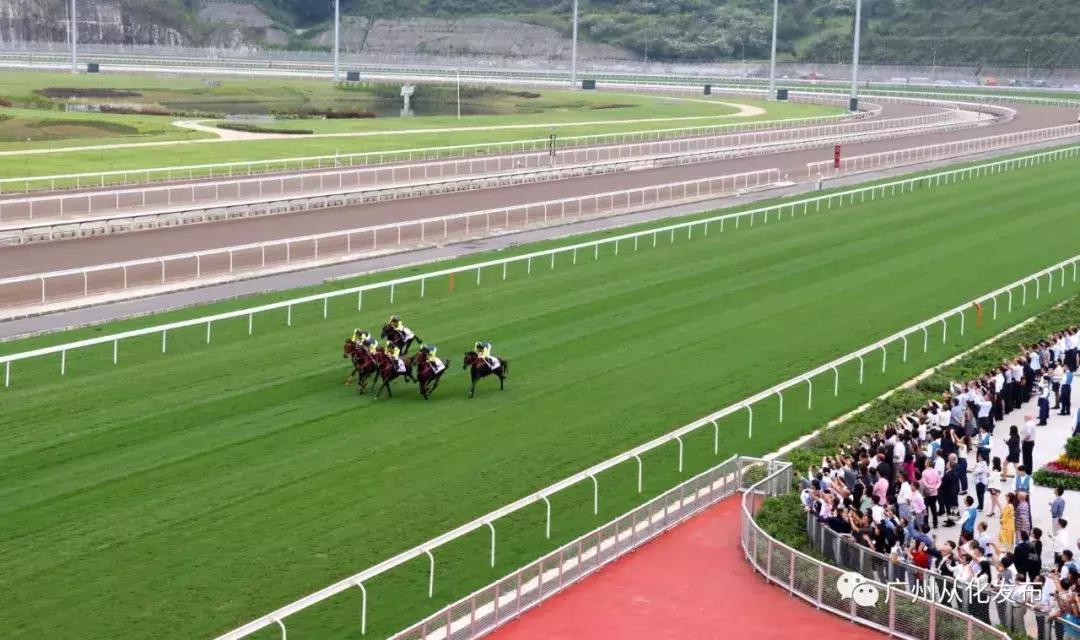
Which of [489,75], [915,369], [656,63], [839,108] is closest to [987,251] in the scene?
[915,369]

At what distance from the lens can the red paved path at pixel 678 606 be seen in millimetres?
14070

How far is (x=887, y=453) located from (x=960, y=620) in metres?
4.53

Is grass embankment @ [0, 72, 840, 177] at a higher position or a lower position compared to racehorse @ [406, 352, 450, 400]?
higher

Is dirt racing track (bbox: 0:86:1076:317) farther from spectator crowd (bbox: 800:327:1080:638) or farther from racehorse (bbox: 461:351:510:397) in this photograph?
spectator crowd (bbox: 800:327:1080:638)

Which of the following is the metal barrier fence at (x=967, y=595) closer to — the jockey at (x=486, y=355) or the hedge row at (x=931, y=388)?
the hedge row at (x=931, y=388)

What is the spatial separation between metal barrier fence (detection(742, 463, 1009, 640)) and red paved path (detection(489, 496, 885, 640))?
106 millimetres

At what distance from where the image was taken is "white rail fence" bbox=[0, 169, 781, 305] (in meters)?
29.3

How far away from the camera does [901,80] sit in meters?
125

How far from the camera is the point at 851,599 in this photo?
14414 millimetres

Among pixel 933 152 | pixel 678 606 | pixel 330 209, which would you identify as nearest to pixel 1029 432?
pixel 678 606

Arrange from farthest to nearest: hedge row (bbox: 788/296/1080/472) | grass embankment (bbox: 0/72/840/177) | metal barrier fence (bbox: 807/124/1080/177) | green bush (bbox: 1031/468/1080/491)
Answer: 1. metal barrier fence (bbox: 807/124/1080/177)
2. grass embankment (bbox: 0/72/840/177)
3. hedge row (bbox: 788/296/1080/472)
4. green bush (bbox: 1031/468/1080/491)

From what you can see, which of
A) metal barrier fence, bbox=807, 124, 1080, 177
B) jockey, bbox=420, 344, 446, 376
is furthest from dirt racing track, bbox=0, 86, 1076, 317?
jockey, bbox=420, 344, 446, 376

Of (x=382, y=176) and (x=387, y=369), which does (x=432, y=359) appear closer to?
(x=387, y=369)

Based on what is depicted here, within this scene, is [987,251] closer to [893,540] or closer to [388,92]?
[893,540]
